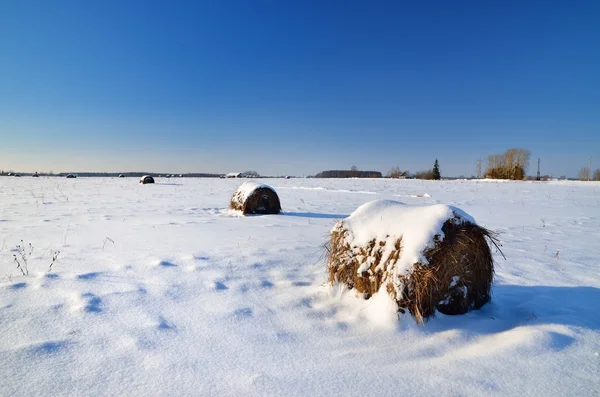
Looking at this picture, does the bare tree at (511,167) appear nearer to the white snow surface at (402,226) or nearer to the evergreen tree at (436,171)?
the evergreen tree at (436,171)

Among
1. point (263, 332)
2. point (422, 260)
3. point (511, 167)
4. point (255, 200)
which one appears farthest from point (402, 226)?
point (511, 167)

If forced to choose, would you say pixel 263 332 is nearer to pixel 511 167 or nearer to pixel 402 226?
pixel 402 226

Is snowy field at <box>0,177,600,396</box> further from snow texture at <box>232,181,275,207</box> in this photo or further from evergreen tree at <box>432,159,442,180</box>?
evergreen tree at <box>432,159,442,180</box>

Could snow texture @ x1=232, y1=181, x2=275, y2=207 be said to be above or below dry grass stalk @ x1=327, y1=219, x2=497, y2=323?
above

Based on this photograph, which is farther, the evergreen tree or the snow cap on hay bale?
the evergreen tree

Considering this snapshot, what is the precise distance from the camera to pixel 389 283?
318 cm

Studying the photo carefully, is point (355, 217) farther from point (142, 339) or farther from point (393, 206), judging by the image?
point (142, 339)

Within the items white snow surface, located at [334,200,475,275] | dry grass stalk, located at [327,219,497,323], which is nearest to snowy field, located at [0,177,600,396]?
dry grass stalk, located at [327,219,497,323]

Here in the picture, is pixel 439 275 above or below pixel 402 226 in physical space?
below

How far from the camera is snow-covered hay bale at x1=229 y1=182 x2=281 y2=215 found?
10.5m

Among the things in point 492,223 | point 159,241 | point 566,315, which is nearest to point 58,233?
point 159,241

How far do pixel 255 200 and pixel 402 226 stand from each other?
7592 millimetres

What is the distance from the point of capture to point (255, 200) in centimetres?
1058

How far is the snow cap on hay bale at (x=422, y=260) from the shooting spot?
3.04 meters
